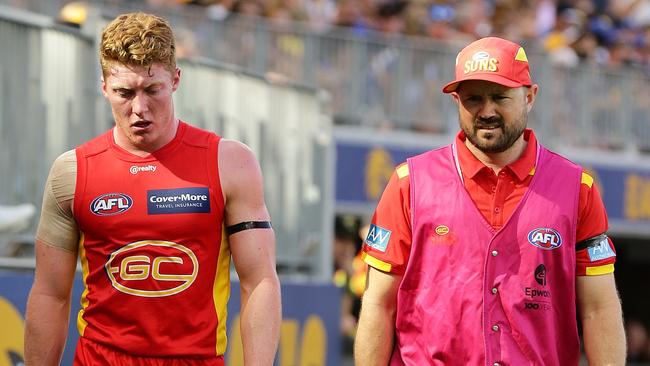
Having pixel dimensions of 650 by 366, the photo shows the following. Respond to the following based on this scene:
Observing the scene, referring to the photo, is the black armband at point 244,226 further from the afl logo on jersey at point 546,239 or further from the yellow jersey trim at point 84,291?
the afl logo on jersey at point 546,239

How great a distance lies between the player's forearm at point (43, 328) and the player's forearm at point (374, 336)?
3.93ft

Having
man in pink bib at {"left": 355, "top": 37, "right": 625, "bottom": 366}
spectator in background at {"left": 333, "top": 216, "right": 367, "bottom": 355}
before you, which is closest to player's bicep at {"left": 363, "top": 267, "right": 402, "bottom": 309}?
man in pink bib at {"left": 355, "top": 37, "right": 625, "bottom": 366}

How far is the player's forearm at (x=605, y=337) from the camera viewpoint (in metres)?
5.59

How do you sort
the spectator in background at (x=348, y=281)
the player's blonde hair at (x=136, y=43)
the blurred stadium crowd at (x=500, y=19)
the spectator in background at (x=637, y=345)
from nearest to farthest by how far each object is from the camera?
the player's blonde hair at (x=136, y=43) → the spectator in background at (x=348, y=281) → the blurred stadium crowd at (x=500, y=19) → the spectator in background at (x=637, y=345)

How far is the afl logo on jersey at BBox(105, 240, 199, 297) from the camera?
5570 mm

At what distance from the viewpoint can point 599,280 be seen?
18.5 ft

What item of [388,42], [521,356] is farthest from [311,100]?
[521,356]

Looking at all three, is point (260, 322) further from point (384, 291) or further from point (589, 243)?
point (589, 243)

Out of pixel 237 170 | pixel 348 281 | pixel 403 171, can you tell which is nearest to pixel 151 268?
pixel 237 170

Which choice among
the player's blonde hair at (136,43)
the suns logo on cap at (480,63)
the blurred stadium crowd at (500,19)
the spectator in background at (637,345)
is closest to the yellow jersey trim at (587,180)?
the suns logo on cap at (480,63)

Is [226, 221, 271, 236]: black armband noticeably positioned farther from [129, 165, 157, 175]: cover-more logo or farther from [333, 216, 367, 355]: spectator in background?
[333, 216, 367, 355]: spectator in background

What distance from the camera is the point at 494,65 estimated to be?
5.58 meters

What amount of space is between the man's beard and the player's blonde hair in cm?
119

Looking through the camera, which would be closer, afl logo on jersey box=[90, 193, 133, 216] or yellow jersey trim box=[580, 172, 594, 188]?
afl logo on jersey box=[90, 193, 133, 216]
